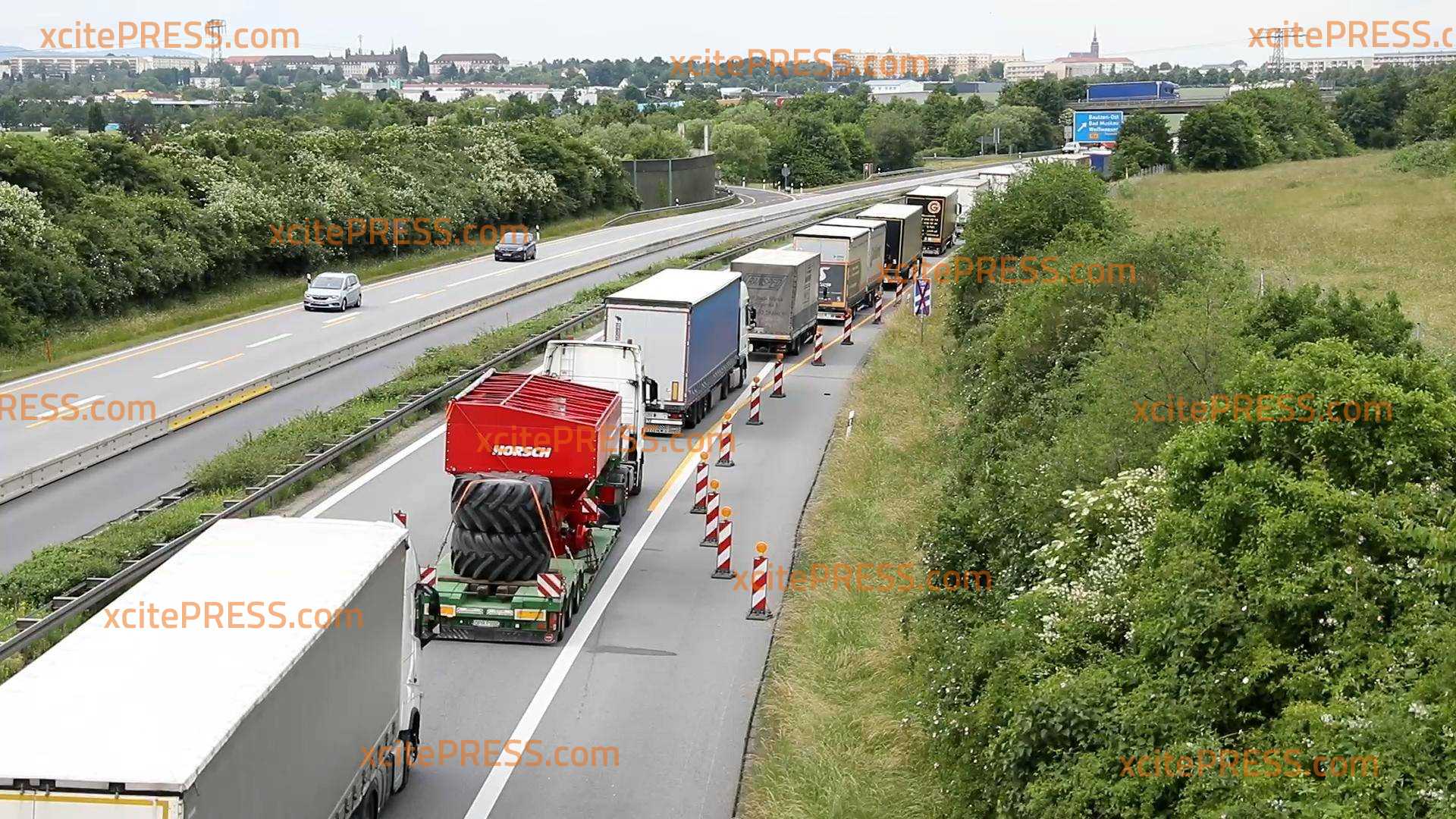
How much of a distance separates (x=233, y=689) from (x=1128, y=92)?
155892 mm

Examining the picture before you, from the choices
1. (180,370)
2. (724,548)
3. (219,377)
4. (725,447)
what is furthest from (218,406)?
(724,548)

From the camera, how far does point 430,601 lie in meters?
18.0

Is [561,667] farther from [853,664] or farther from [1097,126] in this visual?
[1097,126]

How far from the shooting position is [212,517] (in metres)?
21.9

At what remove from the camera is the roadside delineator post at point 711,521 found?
23438mm

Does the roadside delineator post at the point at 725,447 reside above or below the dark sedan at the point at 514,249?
below

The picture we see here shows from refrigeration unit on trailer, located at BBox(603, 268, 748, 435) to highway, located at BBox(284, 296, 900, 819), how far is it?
7.19ft

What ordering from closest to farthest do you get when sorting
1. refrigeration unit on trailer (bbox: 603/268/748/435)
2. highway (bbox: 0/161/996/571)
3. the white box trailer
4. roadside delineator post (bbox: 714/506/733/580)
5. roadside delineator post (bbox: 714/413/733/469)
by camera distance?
the white box trailer, roadside delineator post (bbox: 714/506/733/580), highway (bbox: 0/161/996/571), roadside delineator post (bbox: 714/413/733/469), refrigeration unit on trailer (bbox: 603/268/748/435)

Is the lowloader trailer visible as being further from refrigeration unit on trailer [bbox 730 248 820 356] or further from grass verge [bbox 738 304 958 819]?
refrigeration unit on trailer [bbox 730 248 820 356]

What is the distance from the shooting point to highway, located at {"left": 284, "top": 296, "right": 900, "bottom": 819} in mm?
15062

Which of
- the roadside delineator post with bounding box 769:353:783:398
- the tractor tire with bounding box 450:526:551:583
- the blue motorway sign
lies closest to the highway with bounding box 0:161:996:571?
the tractor tire with bounding box 450:526:551:583

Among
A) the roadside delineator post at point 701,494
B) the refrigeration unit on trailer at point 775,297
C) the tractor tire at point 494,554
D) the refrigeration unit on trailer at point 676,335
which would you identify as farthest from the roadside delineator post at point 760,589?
the refrigeration unit on trailer at point 775,297

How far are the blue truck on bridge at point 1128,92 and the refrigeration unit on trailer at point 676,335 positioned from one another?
129 metres

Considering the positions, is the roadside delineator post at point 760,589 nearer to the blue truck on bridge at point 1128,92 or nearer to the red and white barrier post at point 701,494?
the red and white barrier post at point 701,494
